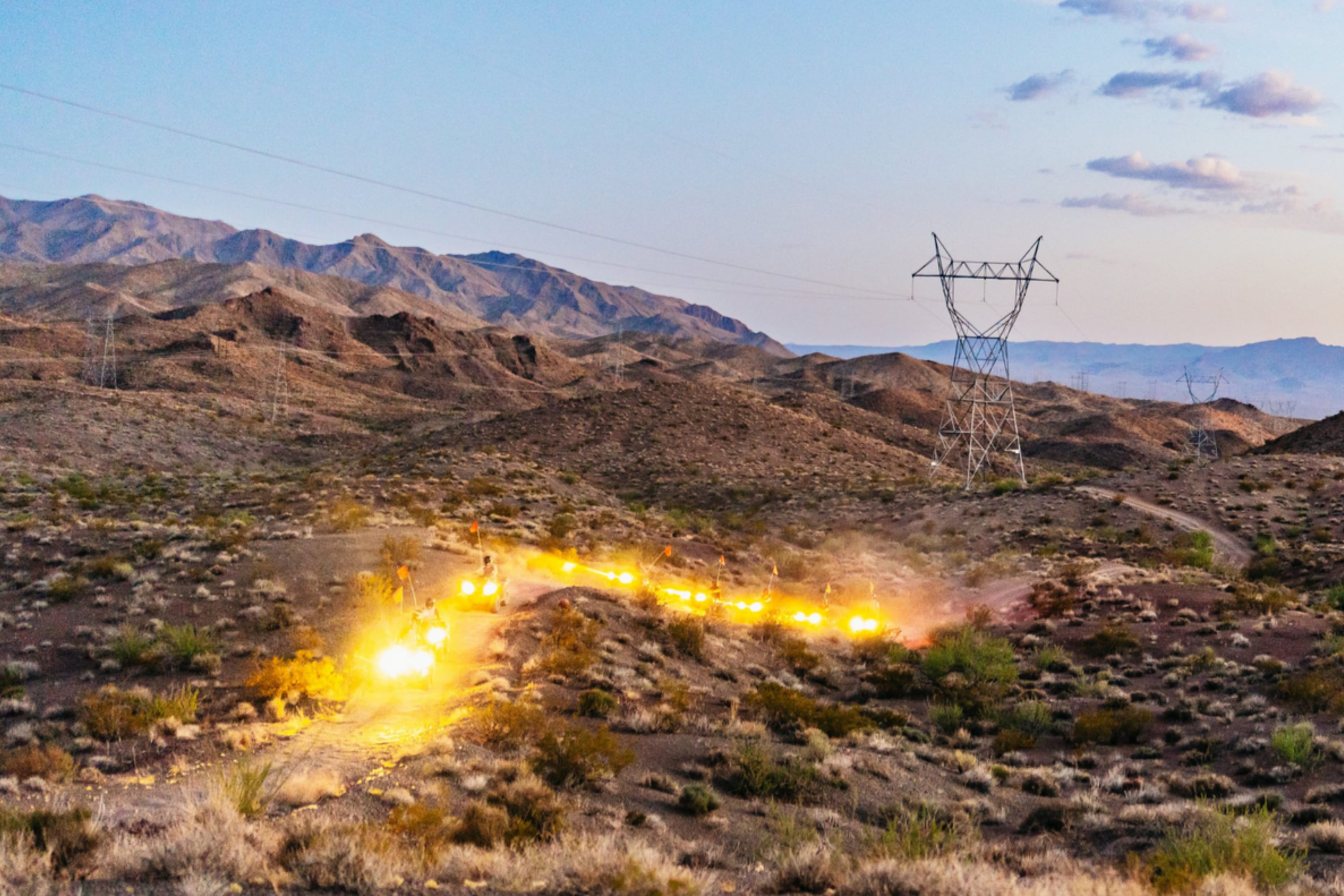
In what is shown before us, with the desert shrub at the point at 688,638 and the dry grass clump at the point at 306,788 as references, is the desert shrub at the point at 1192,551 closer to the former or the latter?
the desert shrub at the point at 688,638

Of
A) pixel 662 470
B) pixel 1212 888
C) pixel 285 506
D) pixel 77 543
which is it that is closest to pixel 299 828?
pixel 1212 888

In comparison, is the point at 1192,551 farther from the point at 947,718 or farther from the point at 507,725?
the point at 507,725

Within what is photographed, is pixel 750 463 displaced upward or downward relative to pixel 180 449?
upward

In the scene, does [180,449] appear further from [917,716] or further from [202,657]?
[917,716]

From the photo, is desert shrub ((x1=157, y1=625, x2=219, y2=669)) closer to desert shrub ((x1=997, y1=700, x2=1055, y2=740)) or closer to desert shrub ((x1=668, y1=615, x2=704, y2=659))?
desert shrub ((x1=668, y1=615, x2=704, y2=659))

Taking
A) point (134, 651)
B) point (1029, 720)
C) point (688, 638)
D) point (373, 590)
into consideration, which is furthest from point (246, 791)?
point (1029, 720)

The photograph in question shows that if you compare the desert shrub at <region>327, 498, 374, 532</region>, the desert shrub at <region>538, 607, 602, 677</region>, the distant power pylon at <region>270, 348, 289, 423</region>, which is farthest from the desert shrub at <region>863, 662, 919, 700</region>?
the distant power pylon at <region>270, 348, 289, 423</region>
